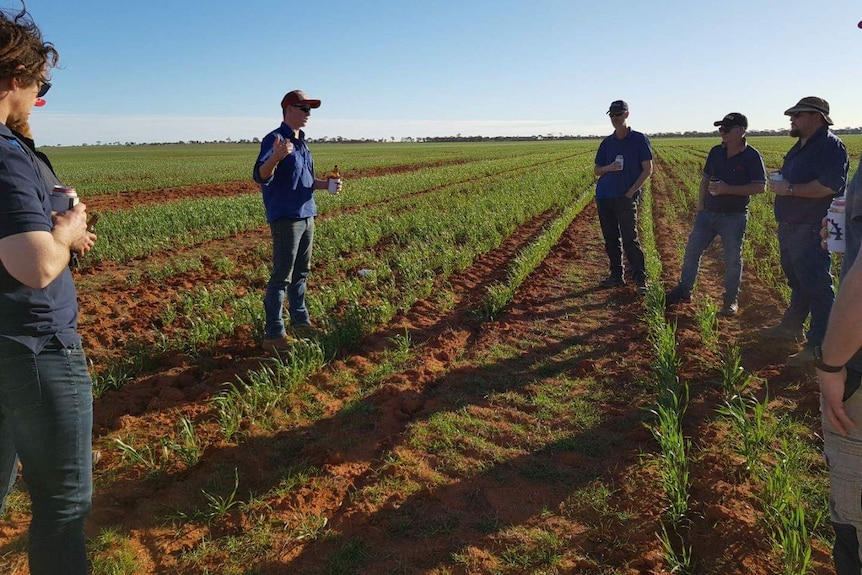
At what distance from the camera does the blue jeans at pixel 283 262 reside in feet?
15.4

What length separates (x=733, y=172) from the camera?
5559 millimetres

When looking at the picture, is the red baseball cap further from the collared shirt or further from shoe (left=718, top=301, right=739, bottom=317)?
shoe (left=718, top=301, right=739, bottom=317)

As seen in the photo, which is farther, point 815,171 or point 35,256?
point 815,171

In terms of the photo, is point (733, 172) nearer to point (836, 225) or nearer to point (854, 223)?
point (836, 225)

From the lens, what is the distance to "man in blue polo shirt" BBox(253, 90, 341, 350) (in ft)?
14.8

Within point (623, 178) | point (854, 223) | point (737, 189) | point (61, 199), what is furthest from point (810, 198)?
point (61, 199)

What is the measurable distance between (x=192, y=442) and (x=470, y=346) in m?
2.66

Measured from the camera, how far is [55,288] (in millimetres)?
1783

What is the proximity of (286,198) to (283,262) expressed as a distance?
22.1 inches

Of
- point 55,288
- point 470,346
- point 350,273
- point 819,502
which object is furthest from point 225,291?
point 819,502

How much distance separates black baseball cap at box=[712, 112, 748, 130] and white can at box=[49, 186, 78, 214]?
17.9 feet

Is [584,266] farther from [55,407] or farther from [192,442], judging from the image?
[55,407]

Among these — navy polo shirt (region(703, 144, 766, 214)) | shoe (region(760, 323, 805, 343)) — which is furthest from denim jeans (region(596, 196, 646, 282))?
shoe (region(760, 323, 805, 343))

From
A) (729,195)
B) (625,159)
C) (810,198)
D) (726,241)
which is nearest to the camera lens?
(810,198)
